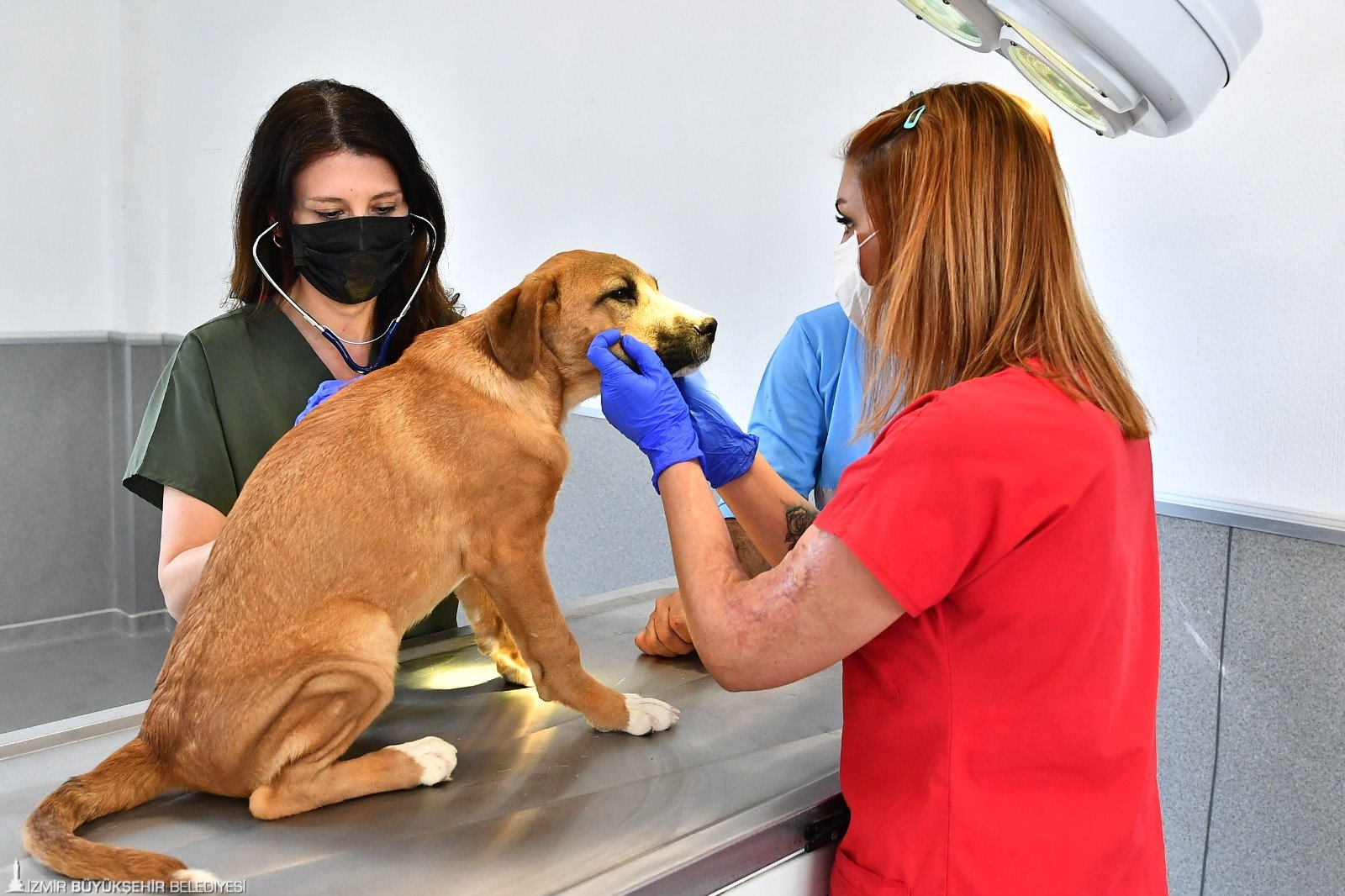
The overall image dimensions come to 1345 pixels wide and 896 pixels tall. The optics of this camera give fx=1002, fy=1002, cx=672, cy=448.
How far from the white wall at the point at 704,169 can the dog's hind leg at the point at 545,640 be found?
4.90 ft

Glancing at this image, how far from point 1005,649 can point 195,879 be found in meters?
0.92

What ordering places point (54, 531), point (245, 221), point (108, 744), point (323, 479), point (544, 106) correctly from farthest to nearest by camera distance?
point (54, 531), point (544, 106), point (245, 221), point (108, 744), point (323, 479)

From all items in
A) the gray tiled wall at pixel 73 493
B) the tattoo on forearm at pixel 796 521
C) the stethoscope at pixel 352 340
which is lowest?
the gray tiled wall at pixel 73 493

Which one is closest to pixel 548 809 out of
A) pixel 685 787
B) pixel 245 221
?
pixel 685 787

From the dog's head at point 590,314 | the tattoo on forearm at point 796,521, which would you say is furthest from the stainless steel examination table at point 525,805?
the dog's head at point 590,314

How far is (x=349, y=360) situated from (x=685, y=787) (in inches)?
42.6

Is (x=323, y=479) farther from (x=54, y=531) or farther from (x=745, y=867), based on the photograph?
(x=54, y=531)

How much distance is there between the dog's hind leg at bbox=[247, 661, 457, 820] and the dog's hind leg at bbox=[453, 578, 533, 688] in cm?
38

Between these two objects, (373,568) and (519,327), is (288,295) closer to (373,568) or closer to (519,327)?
(519,327)

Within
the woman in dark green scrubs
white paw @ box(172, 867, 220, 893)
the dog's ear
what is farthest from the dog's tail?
the dog's ear

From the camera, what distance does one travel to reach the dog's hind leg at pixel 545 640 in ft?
4.88

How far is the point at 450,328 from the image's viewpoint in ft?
5.53

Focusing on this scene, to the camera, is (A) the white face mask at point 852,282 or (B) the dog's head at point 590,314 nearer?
(A) the white face mask at point 852,282

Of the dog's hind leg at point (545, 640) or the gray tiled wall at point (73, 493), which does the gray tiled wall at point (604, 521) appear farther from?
the gray tiled wall at point (73, 493)
